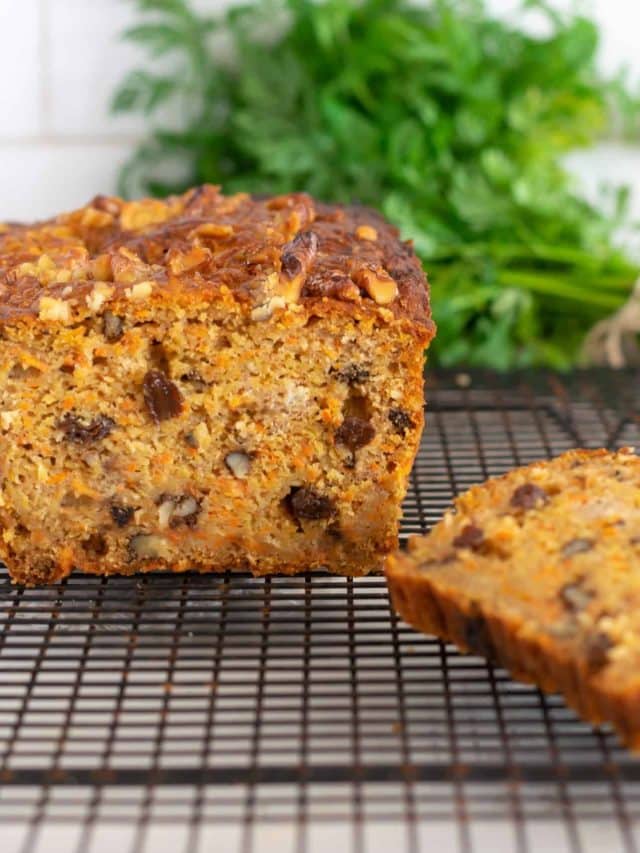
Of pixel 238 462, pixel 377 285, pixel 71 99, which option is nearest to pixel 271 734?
pixel 238 462

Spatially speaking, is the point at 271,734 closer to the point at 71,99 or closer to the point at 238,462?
the point at 238,462

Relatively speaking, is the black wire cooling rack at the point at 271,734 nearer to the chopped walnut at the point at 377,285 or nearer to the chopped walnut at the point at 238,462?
the chopped walnut at the point at 238,462

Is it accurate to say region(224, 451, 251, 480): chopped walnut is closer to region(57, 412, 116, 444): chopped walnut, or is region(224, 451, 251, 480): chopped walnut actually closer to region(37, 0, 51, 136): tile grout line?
region(57, 412, 116, 444): chopped walnut

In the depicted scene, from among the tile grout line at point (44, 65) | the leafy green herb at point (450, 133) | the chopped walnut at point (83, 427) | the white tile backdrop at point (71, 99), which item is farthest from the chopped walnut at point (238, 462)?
the tile grout line at point (44, 65)

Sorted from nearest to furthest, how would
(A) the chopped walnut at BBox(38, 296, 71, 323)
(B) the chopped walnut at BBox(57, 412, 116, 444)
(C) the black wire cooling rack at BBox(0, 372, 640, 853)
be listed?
1. (C) the black wire cooling rack at BBox(0, 372, 640, 853)
2. (A) the chopped walnut at BBox(38, 296, 71, 323)
3. (B) the chopped walnut at BBox(57, 412, 116, 444)

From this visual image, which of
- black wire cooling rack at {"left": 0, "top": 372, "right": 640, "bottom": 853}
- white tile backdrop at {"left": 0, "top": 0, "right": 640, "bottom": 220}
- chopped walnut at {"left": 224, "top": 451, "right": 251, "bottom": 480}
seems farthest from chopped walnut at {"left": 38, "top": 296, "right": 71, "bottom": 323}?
white tile backdrop at {"left": 0, "top": 0, "right": 640, "bottom": 220}

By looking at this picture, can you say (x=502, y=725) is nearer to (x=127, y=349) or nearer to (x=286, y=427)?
(x=286, y=427)
